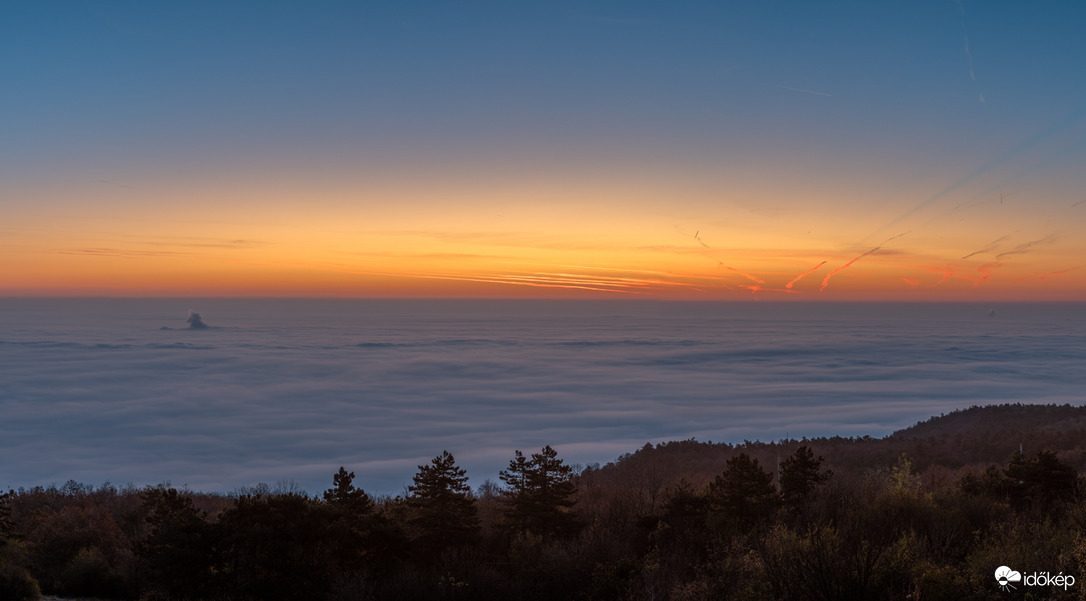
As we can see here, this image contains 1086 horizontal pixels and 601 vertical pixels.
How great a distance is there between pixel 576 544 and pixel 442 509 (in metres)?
4.44

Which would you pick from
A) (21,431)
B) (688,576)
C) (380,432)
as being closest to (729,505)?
(688,576)

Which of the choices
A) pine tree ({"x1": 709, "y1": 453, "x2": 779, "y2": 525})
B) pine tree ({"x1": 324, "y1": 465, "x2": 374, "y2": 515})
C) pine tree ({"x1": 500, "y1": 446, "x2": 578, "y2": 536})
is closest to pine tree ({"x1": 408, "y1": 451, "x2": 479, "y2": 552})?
pine tree ({"x1": 324, "y1": 465, "x2": 374, "y2": 515})

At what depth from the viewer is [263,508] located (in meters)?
18.1

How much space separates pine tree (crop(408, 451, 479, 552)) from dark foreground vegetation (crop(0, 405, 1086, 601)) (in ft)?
0.18

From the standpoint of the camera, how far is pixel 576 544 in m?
19.6

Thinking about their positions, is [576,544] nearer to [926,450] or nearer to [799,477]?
[799,477]

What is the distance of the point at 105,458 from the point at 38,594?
108560 millimetres

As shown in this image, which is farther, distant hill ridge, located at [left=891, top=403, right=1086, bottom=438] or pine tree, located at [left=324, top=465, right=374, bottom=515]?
distant hill ridge, located at [left=891, top=403, right=1086, bottom=438]

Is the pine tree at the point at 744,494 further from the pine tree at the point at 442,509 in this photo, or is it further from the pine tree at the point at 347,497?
the pine tree at the point at 347,497

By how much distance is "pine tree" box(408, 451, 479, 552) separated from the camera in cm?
2016

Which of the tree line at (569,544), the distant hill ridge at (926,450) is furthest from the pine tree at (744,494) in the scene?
the distant hill ridge at (926,450)

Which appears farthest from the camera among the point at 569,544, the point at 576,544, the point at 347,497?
the point at 347,497

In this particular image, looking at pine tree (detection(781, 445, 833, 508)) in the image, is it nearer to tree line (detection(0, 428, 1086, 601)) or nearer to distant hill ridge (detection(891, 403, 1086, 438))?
tree line (detection(0, 428, 1086, 601))

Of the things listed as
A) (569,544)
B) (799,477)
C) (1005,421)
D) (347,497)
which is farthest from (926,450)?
(347,497)
